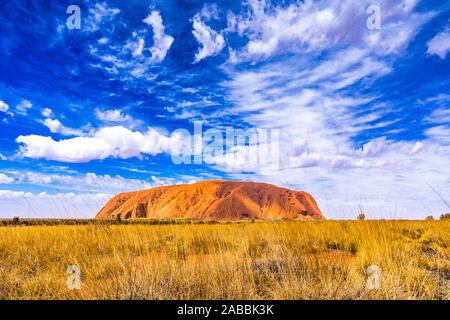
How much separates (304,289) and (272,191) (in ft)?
318

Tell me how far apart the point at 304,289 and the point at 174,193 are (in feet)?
338

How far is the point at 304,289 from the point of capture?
2740mm

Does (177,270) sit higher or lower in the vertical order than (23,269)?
higher

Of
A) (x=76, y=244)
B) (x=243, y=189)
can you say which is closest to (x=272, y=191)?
(x=243, y=189)

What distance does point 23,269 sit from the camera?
4754mm

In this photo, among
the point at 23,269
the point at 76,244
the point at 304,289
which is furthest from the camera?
the point at 76,244

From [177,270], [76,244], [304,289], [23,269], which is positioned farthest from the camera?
[76,244]

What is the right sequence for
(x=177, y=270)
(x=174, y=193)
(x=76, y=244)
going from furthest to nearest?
(x=174, y=193) → (x=76, y=244) → (x=177, y=270)
